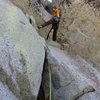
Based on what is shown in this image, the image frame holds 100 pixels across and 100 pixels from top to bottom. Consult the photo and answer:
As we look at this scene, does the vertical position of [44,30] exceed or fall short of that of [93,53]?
it exceeds it

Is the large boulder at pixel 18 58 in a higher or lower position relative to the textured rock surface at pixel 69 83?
higher

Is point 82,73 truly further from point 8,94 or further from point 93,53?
point 8,94

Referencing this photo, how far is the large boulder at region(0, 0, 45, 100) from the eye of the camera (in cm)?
561

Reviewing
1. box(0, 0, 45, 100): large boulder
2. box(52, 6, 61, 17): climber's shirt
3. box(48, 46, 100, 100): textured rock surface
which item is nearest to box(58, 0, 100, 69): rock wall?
box(52, 6, 61, 17): climber's shirt

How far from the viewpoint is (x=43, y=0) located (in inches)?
461

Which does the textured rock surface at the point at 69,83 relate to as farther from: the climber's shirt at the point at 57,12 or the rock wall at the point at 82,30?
the climber's shirt at the point at 57,12

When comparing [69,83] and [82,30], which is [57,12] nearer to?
[82,30]

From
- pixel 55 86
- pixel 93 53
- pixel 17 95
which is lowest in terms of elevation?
pixel 93 53

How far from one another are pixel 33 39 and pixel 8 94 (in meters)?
1.87

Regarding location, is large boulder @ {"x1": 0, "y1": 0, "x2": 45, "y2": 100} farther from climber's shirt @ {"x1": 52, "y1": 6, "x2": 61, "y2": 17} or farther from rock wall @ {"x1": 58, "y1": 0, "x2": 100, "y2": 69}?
climber's shirt @ {"x1": 52, "y1": 6, "x2": 61, "y2": 17}

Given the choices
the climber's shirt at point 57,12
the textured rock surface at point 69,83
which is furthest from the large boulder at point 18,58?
the climber's shirt at point 57,12

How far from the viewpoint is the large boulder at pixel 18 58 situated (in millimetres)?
5609

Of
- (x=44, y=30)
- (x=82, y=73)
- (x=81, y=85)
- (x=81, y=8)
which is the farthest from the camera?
(x=81, y=8)

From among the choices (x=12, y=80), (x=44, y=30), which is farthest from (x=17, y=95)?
(x=44, y=30)
